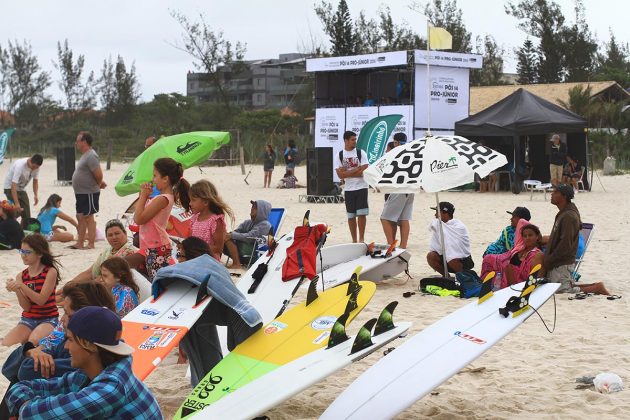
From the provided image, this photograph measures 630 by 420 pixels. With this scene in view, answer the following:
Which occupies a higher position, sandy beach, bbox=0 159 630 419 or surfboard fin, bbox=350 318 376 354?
surfboard fin, bbox=350 318 376 354

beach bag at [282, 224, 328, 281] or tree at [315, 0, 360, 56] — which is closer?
beach bag at [282, 224, 328, 281]

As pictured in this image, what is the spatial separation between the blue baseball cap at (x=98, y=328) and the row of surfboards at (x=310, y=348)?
3.66 ft

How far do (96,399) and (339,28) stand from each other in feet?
173

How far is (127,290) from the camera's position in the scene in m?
5.72

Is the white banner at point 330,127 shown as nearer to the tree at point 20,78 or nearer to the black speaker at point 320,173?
the black speaker at point 320,173

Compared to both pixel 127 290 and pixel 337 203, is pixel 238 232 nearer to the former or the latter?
pixel 127 290

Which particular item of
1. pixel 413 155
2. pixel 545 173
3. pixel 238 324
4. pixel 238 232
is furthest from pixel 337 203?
pixel 238 324

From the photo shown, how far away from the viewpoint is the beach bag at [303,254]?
6922mm

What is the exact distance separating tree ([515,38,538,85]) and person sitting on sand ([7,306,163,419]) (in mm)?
56312

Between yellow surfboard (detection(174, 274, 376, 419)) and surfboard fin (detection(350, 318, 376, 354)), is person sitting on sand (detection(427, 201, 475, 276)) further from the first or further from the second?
surfboard fin (detection(350, 318, 376, 354))

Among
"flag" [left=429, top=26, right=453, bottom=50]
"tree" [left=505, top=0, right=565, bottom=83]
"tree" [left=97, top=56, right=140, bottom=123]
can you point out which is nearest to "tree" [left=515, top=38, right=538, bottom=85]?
"tree" [left=505, top=0, right=565, bottom=83]

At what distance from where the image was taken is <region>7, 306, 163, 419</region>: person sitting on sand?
3.16 metres

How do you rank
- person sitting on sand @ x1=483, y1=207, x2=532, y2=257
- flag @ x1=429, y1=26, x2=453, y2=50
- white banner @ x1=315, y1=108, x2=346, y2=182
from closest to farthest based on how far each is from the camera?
person sitting on sand @ x1=483, y1=207, x2=532, y2=257 → flag @ x1=429, y1=26, x2=453, y2=50 → white banner @ x1=315, y1=108, x2=346, y2=182

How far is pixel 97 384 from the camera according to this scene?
10.4ft
